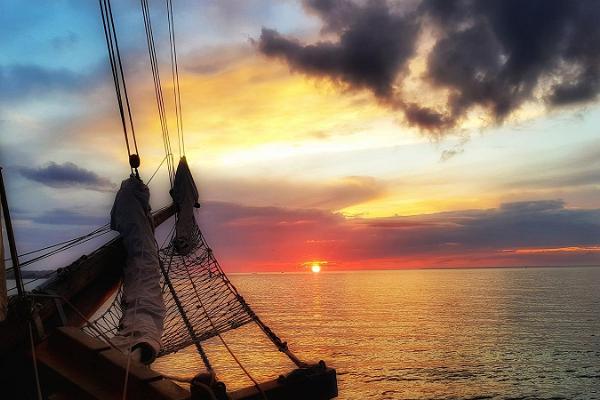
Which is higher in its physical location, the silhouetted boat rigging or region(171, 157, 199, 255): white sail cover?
region(171, 157, 199, 255): white sail cover

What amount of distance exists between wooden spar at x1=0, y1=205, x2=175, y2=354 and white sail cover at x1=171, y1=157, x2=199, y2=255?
4.44m

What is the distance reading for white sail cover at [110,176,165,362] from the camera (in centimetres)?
514

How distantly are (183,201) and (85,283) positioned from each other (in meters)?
5.44

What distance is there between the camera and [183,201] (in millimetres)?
11312

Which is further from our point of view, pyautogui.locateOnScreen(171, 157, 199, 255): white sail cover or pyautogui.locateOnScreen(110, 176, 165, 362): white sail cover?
pyautogui.locateOnScreen(171, 157, 199, 255): white sail cover

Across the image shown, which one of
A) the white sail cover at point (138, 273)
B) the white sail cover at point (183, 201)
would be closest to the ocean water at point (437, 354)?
the white sail cover at point (183, 201)

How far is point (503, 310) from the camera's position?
3440 inches

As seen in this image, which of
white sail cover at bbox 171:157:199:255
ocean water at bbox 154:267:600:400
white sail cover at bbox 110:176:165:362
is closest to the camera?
white sail cover at bbox 110:176:165:362

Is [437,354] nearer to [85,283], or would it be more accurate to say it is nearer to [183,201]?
[183,201]

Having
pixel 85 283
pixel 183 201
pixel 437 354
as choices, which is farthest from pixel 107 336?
pixel 437 354

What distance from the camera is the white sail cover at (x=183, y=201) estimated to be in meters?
11.3

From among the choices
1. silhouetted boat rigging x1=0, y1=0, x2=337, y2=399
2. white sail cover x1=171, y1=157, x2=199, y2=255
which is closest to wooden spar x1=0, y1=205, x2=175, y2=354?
silhouetted boat rigging x1=0, y1=0, x2=337, y2=399

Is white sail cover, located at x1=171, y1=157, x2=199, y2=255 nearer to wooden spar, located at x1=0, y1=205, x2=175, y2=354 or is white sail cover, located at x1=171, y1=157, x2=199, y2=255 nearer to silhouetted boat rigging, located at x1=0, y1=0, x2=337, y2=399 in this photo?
silhouetted boat rigging, located at x1=0, y1=0, x2=337, y2=399

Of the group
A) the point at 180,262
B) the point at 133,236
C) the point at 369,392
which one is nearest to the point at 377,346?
the point at 369,392
